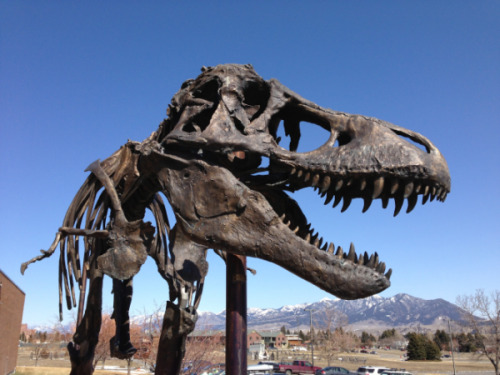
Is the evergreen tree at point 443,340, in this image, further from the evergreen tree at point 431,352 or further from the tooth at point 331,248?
the tooth at point 331,248

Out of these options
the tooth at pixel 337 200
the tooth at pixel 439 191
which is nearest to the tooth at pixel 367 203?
the tooth at pixel 337 200

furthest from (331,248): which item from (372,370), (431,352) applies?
(431,352)

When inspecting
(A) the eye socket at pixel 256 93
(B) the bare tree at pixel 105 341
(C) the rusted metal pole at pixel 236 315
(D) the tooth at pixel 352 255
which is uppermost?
(A) the eye socket at pixel 256 93

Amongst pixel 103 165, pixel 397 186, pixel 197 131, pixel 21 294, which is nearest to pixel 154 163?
pixel 197 131

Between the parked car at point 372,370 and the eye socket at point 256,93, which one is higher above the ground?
the eye socket at point 256,93

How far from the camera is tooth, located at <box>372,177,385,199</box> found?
301 cm

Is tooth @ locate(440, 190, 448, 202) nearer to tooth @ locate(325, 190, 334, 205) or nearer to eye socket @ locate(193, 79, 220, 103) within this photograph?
tooth @ locate(325, 190, 334, 205)

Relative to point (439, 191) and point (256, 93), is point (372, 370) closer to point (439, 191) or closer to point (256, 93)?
point (256, 93)

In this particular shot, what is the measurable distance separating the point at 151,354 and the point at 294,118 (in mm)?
18816

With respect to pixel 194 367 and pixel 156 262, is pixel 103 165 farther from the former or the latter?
pixel 194 367

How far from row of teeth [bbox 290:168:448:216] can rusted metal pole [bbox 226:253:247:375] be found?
1924 millimetres

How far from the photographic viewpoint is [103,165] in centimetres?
510

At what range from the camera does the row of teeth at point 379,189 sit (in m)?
2.97

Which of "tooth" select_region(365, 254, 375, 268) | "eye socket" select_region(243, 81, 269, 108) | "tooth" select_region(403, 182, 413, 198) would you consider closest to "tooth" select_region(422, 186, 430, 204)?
"tooth" select_region(403, 182, 413, 198)
